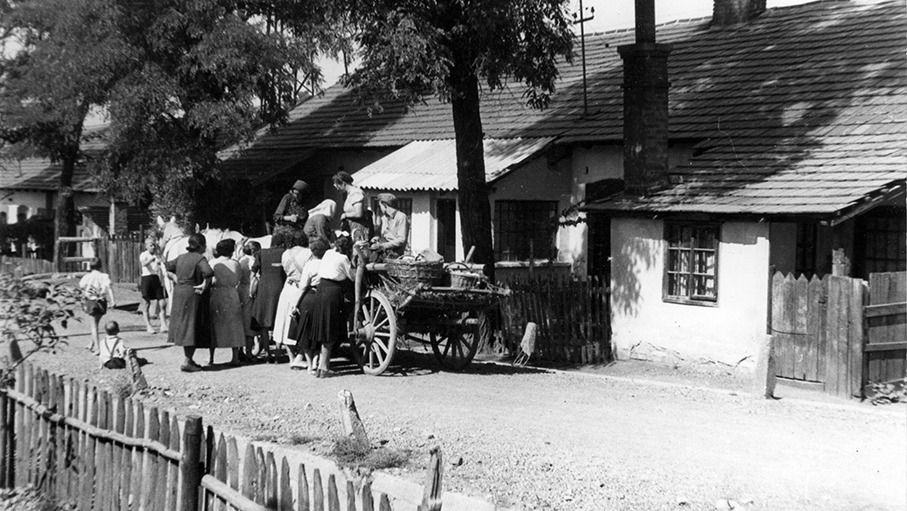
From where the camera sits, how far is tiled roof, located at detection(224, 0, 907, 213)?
→ 15375 millimetres

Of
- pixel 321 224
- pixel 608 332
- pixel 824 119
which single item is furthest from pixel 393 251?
pixel 824 119

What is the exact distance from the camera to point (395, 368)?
A: 14.1m

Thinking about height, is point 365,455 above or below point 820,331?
below

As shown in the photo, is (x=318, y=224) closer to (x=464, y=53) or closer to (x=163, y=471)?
(x=464, y=53)

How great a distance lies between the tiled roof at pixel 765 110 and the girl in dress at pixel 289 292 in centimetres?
581

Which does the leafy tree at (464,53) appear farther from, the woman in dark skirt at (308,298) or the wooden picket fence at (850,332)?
the wooden picket fence at (850,332)

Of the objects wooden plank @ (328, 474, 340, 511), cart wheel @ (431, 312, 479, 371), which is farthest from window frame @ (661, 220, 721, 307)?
wooden plank @ (328, 474, 340, 511)

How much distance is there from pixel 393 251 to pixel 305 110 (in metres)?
20.2

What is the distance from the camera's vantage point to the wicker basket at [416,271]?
12.8 metres

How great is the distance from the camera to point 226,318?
13.8 m

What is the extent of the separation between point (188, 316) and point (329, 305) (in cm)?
201

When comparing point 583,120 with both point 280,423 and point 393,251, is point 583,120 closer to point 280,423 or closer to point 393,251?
point 393,251

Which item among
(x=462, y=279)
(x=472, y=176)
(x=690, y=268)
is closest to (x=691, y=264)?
(x=690, y=268)

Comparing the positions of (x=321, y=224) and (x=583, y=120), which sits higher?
(x=583, y=120)
